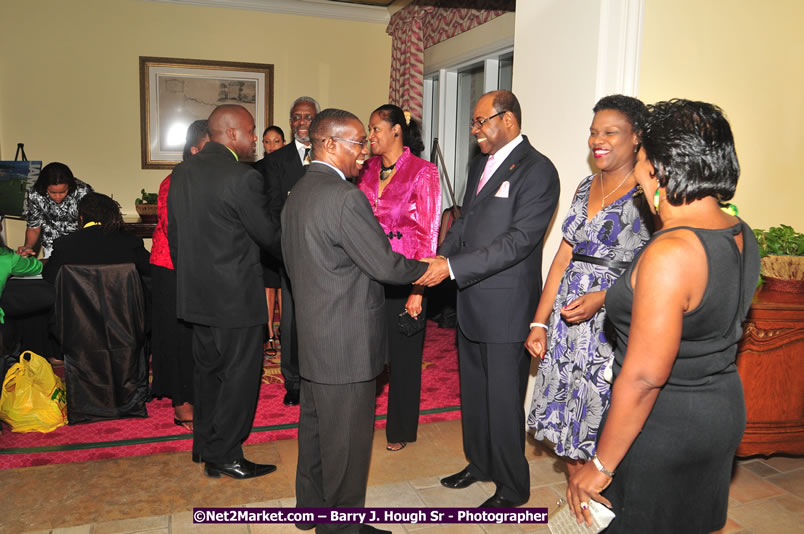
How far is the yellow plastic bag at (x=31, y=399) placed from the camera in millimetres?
3637

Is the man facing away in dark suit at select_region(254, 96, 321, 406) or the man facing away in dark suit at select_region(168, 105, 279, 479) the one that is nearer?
the man facing away in dark suit at select_region(168, 105, 279, 479)

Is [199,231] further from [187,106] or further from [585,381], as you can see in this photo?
[187,106]

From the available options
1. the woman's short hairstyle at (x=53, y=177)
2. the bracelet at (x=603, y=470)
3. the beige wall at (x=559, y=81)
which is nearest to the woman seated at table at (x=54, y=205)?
the woman's short hairstyle at (x=53, y=177)

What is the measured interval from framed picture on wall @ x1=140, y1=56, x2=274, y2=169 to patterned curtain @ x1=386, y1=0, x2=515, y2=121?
1604 mm

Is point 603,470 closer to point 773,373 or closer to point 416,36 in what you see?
point 773,373

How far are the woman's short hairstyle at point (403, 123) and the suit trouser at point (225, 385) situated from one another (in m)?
1.32

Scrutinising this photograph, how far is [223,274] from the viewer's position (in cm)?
295

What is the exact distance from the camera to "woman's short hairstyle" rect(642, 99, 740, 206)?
1451 millimetres

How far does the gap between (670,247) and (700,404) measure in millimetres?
412

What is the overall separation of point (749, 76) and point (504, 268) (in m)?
1.96

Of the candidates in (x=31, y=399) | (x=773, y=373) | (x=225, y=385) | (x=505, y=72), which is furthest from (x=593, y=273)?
(x=505, y=72)

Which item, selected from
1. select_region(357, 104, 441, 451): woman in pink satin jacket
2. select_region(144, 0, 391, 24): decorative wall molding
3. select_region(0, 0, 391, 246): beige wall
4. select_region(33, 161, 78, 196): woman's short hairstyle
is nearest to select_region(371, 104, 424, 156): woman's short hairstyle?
select_region(357, 104, 441, 451): woman in pink satin jacket

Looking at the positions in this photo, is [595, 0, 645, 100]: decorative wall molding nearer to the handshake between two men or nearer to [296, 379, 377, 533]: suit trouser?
the handshake between two men

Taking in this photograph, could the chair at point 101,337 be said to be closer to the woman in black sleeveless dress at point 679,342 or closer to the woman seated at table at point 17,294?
the woman seated at table at point 17,294
